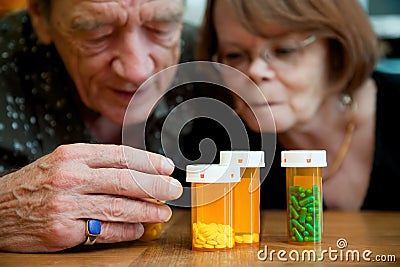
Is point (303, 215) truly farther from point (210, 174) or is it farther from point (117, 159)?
point (117, 159)

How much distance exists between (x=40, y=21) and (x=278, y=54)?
69cm

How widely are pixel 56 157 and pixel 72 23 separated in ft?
1.88

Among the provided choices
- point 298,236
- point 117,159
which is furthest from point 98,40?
point 298,236

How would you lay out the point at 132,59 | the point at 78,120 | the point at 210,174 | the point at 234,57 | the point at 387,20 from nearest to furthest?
the point at 210,174, the point at 132,59, the point at 78,120, the point at 234,57, the point at 387,20

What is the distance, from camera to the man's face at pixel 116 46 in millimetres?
1646

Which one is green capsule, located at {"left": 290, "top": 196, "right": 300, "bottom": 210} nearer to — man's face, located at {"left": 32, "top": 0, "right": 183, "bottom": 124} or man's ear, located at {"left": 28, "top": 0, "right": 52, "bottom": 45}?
man's face, located at {"left": 32, "top": 0, "right": 183, "bottom": 124}

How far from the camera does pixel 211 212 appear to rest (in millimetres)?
1188

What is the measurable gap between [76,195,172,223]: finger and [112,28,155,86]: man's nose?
0.50m

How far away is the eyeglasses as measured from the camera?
185 centimetres

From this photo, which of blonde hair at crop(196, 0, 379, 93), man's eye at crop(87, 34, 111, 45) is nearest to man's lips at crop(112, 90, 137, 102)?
man's eye at crop(87, 34, 111, 45)

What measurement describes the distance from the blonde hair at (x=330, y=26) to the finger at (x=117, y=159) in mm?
743

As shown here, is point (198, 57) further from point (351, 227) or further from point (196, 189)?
point (196, 189)

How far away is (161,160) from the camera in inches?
48.0

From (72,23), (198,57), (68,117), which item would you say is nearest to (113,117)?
(68,117)
